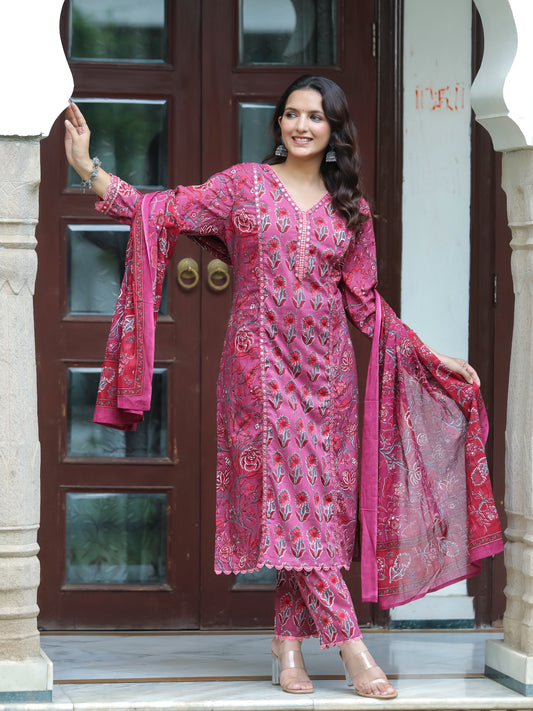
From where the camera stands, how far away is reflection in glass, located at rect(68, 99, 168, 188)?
4.64 metres

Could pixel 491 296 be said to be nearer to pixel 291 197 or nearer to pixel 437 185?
pixel 437 185

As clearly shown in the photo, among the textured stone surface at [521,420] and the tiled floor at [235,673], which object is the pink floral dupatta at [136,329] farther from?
the textured stone surface at [521,420]

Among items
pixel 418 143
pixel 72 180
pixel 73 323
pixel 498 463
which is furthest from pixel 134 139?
pixel 498 463

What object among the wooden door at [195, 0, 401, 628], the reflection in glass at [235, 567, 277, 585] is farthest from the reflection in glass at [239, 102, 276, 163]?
the reflection in glass at [235, 567, 277, 585]

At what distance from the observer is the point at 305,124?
3684 mm

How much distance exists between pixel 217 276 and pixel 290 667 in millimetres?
1561

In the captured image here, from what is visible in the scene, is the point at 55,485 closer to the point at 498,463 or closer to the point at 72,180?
the point at 72,180

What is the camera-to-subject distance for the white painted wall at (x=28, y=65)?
135 inches

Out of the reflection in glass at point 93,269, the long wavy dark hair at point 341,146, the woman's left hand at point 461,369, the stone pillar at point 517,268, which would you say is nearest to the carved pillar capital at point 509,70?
the stone pillar at point 517,268

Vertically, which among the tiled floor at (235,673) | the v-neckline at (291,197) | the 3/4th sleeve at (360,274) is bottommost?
the tiled floor at (235,673)

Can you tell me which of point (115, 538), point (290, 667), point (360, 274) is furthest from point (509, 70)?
point (115, 538)

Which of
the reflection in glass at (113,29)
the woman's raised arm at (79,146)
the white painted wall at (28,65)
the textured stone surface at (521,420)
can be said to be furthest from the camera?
the reflection in glass at (113,29)

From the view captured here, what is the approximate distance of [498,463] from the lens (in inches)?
184

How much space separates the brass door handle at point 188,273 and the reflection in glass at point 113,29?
78 centimetres
